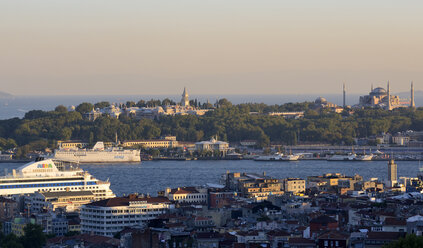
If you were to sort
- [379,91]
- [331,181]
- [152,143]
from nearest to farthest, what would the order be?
[331,181] < [152,143] < [379,91]

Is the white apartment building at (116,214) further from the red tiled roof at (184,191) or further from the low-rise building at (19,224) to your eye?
the red tiled roof at (184,191)

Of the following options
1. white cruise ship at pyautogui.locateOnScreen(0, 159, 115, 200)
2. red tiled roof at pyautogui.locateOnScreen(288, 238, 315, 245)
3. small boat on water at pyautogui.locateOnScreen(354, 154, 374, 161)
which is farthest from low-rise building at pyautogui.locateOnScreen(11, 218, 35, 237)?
small boat on water at pyautogui.locateOnScreen(354, 154, 374, 161)

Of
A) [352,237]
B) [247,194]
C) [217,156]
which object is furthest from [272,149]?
[352,237]

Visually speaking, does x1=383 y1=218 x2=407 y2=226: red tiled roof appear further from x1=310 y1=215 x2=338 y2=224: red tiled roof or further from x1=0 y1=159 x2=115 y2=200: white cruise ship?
x1=0 y1=159 x2=115 y2=200: white cruise ship

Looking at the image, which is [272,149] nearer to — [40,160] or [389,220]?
[40,160]

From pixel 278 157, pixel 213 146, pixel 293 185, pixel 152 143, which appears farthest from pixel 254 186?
pixel 152 143

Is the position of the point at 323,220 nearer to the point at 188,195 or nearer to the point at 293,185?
the point at 188,195

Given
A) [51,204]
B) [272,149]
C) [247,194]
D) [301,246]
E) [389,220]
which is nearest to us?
[301,246]

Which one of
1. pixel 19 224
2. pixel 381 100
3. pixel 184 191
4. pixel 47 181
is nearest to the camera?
pixel 19 224
